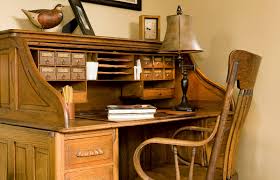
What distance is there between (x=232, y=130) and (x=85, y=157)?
780mm

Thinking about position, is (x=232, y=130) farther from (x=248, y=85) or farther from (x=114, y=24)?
(x=114, y=24)

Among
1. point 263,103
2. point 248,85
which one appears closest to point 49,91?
point 248,85

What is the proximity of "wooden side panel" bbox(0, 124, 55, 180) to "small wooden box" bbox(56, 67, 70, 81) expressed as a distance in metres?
0.37

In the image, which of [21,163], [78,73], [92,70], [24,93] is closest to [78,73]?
[78,73]

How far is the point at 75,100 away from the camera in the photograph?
7.19 feet

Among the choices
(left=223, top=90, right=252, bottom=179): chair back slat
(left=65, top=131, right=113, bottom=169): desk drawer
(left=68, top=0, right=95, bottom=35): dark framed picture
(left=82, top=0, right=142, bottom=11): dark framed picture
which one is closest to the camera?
(left=65, top=131, right=113, bottom=169): desk drawer

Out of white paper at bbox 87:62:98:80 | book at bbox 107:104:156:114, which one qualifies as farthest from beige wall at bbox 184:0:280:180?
white paper at bbox 87:62:98:80

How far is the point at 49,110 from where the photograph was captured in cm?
182

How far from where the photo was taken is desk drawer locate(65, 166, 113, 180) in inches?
70.0

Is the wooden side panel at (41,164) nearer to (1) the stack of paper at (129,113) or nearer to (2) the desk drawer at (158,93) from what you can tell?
(1) the stack of paper at (129,113)

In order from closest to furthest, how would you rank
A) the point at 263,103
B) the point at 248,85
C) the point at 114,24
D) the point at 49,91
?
the point at 49,91, the point at 248,85, the point at 263,103, the point at 114,24

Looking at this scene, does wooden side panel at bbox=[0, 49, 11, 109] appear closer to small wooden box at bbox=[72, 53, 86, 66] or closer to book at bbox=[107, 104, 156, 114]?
small wooden box at bbox=[72, 53, 86, 66]

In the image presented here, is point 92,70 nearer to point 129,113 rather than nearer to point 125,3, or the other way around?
point 129,113

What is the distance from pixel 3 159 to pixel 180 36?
1.27 m
